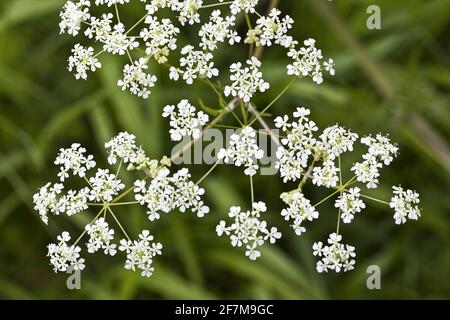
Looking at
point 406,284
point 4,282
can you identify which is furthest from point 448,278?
point 4,282

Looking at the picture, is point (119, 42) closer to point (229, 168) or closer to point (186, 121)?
point (186, 121)

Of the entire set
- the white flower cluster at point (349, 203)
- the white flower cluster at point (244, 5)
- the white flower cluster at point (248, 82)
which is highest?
the white flower cluster at point (244, 5)

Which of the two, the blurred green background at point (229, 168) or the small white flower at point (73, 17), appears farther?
the blurred green background at point (229, 168)

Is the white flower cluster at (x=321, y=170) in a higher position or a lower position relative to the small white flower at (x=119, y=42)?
lower

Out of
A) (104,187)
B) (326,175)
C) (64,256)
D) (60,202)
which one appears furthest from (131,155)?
(326,175)

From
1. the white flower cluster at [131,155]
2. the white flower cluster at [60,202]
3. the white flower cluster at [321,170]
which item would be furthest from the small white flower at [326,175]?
the white flower cluster at [60,202]

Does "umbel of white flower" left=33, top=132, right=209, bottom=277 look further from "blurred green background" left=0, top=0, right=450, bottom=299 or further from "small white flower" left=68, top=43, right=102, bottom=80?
"blurred green background" left=0, top=0, right=450, bottom=299

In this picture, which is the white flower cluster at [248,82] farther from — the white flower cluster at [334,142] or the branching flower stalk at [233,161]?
the white flower cluster at [334,142]

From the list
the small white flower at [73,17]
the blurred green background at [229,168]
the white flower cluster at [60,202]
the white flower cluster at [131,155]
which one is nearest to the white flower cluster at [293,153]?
the white flower cluster at [131,155]

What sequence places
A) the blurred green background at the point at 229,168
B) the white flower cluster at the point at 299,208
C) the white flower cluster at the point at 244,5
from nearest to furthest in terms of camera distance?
1. the white flower cluster at the point at 299,208
2. the white flower cluster at the point at 244,5
3. the blurred green background at the point at 229,168

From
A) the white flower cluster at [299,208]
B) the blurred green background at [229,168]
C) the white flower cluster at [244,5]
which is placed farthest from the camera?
the blurred green background at [229,168]
